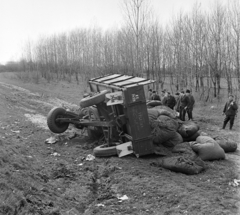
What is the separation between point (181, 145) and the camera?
6574 millimetres

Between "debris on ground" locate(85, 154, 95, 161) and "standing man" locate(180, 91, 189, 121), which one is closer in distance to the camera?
"debris on ground" locate(85, 154, 95, 161)

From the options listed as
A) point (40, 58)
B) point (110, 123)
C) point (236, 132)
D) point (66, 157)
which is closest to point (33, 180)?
point (66, 157)

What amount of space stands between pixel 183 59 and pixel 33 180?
17.2 m

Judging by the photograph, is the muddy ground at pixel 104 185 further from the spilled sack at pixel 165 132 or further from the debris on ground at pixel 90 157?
the spilled sack at pixel 165 132

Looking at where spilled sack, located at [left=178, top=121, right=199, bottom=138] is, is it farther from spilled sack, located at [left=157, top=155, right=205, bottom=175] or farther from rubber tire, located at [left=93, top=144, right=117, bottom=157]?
rubber tire, located at [left=93, top=144, right=117, bottom=157]

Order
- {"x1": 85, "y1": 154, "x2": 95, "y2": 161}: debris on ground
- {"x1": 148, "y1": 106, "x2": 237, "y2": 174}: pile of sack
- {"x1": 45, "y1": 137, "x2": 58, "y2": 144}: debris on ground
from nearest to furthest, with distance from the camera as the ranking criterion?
1. {"x1": 148, "y1": 106, "x2": 237, "y2": 174}: pile of sack
2. {"x1": 85, "y1": 154, "x2": 95, "y2": 161}: debris on ground
3. {"x1": 45, "y1": 137, "x2": 58, "y2": 144}: debris on ground

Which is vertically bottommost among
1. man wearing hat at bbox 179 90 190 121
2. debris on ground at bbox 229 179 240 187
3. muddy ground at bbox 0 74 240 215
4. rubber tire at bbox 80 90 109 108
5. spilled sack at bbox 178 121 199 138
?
debris on ground at bbox 229 179 240 187

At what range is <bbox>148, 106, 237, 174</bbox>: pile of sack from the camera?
552cm

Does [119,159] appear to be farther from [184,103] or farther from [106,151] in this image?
[184,103]

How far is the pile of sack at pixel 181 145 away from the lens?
5.52 metres

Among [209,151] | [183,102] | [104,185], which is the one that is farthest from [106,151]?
[183,102]

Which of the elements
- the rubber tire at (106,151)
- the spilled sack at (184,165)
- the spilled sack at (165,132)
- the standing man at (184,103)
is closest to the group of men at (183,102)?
the standing man at (184,103)

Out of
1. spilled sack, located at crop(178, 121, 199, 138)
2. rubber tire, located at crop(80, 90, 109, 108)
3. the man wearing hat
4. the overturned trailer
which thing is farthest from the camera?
the man wearing hat

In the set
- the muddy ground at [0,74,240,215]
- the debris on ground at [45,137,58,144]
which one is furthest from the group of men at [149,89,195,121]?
the debris on ground at [45,137,58,144]
